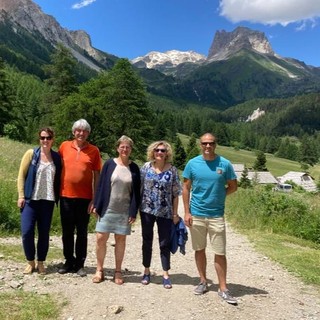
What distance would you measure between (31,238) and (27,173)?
119 centimetres

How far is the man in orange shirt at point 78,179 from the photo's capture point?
23.2 feet

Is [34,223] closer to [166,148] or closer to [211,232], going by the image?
[166,148]

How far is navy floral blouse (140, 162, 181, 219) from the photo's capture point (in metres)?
7.00

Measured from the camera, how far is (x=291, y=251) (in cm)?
1158

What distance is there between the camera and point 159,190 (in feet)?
23.0

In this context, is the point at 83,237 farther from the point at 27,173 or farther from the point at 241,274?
the point at 241,274

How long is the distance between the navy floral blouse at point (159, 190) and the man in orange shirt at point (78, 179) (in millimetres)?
927

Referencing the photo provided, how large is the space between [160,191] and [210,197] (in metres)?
0.89

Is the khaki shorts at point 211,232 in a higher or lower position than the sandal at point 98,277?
higher

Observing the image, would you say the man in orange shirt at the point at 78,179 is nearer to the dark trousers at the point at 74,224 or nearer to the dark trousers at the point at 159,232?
the dark trousers at the point at 74,224

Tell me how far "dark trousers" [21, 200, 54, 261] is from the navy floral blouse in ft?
5.81

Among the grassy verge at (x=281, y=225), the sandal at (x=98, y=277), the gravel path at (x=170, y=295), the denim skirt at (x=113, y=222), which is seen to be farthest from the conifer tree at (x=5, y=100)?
the denim skirt at (x=113, y=222)

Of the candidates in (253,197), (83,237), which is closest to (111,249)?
(83,237)

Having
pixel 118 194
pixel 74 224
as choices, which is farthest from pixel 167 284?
pixel 74 224
